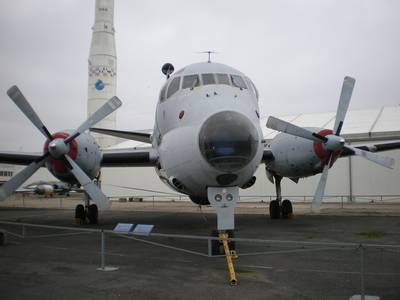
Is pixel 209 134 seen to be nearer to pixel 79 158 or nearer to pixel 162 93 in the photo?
pixel 162 93

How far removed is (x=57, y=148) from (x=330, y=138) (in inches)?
331

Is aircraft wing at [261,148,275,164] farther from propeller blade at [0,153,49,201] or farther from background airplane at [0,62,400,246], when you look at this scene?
propeller blade at [0,153,49,201]

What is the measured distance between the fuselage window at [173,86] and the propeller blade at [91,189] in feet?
11.0

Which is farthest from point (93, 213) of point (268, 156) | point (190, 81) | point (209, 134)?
point (209, 134)

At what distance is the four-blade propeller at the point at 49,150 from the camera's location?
11719mm

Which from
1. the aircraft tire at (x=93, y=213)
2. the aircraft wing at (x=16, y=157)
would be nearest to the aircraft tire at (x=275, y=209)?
the aircraft tire at (x=93, y=213)

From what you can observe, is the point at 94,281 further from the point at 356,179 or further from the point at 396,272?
the point at 356,179

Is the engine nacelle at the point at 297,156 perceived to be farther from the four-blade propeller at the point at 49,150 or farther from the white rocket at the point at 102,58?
the white rocket at the point at 102,58

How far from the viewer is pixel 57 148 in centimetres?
1179

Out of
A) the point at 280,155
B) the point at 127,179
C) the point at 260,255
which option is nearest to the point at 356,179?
the point at 280,155

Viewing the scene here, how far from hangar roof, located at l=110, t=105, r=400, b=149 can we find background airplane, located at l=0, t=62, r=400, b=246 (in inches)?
544

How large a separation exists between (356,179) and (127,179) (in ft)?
74.1

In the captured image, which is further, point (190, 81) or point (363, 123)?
point (363, 123)

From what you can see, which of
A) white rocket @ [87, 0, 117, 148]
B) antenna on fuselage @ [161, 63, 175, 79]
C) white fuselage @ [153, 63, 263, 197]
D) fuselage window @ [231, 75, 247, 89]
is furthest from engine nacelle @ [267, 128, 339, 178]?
white rocket @ [87, 0, 117, 148]
